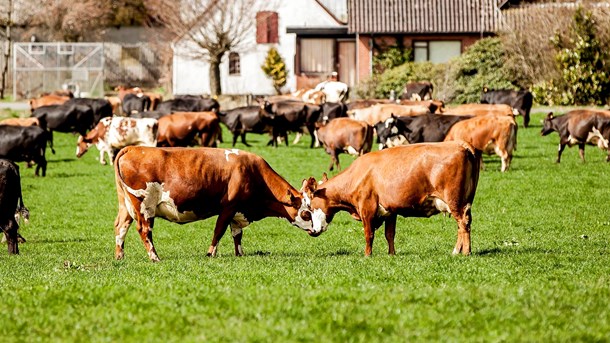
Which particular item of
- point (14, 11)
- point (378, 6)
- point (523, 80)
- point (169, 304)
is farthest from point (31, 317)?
point (14, 11)

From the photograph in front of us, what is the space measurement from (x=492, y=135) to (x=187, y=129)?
450 inches

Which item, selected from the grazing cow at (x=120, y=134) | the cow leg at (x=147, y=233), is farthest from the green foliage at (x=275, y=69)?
the cow leg at (x=147, y=233)

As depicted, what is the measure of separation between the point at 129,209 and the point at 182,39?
2147 inches

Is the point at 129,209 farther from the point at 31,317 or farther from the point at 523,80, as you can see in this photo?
the point at 523,80

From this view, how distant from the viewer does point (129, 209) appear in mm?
16266

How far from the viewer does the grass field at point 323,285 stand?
9.41 m

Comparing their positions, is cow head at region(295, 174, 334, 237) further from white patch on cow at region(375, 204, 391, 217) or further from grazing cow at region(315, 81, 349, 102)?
grazing cow at region(315, 81, 349, 102)

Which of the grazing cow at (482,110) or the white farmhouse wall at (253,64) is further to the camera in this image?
the white farmhouse wall at (253,64)

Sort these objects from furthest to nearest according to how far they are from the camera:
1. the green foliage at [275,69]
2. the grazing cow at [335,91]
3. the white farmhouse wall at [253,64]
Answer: the white farmhouse wall at [253,64] < the green foliage at [275,69] < the grazing cow at [335,91]

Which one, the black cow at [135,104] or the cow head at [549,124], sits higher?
the black cow at [135,104]

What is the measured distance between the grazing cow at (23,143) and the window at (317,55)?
122 ft

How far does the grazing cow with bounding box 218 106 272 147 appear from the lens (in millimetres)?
41906

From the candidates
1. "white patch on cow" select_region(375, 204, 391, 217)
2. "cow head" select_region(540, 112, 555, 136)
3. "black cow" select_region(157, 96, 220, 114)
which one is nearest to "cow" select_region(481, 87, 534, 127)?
"cow head" select_region(540, 112, 555, 136)

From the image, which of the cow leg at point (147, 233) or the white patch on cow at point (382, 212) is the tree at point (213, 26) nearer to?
the cow leg at point (147, 233)
